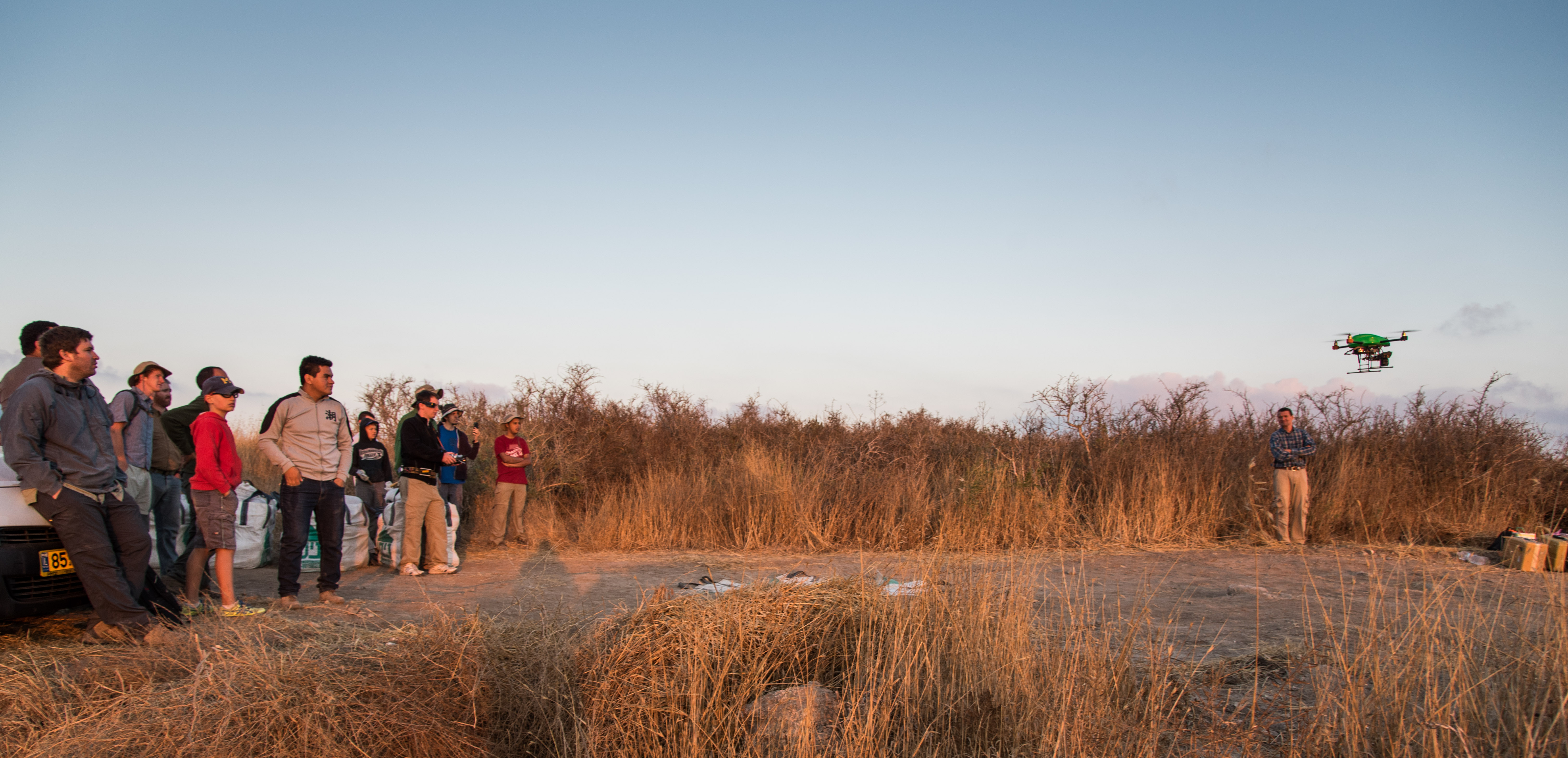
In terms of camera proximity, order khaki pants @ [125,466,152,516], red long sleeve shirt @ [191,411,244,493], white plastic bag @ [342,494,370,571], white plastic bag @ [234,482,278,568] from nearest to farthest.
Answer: red long sleeve shirt @ [191,411,244,493] < khaki pants @ [125,466,152,516] < white plastic bag @ [234,482,278,568] < white plastic bag @ [342,494,370,571]

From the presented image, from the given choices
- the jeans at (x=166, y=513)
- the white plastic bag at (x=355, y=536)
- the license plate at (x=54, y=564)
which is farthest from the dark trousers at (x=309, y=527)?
the white plastic bag at (x=355, y=536)

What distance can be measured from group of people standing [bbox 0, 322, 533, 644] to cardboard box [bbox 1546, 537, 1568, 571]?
11.6 meters

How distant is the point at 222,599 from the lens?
20.1 ft

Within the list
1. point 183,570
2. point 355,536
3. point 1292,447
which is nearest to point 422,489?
point 355,536

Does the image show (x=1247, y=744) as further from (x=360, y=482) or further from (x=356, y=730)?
(x=360, y=482)

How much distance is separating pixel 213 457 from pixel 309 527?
3.19 ft

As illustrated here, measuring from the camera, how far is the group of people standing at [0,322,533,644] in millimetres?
4773

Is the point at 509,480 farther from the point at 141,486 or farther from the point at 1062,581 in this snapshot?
the point at 1062,581

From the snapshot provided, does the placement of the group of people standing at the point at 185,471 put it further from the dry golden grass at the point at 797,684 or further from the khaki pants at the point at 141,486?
the dry golden grass at the point at 797,684

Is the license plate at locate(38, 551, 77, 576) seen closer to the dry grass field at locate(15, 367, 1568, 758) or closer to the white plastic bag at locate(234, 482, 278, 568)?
the dry grass field at locate(15, 367, 1568, 758)

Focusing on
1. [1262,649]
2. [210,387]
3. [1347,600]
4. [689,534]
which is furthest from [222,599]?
[1347,600]

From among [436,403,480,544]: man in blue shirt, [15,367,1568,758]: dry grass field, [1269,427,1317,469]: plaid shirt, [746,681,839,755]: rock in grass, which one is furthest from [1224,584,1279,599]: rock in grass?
[436,403,480,544]: man in blue shirt

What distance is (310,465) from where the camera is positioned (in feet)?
21.0

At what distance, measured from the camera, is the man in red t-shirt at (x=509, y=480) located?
10.6 meters
